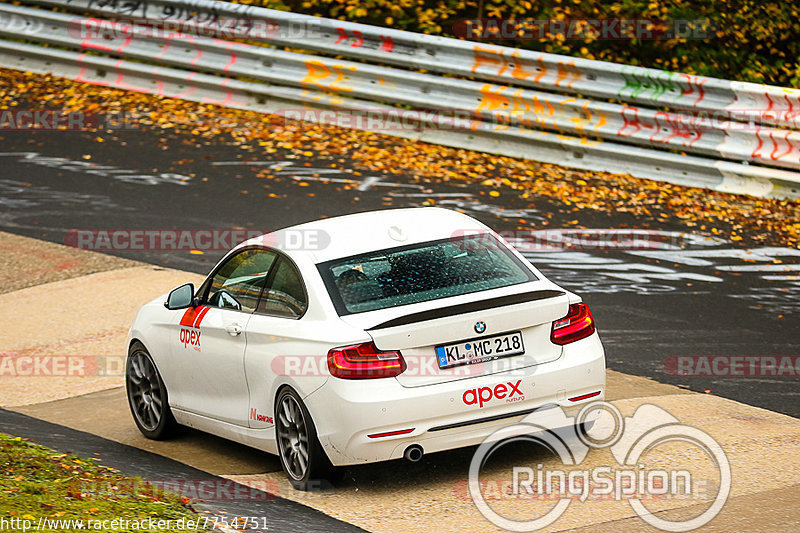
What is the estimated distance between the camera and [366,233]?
7.67 metres

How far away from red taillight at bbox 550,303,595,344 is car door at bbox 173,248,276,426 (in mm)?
1820

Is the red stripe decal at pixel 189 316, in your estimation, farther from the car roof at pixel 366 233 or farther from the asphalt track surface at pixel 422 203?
the asphalt track surface at pixel 422 203

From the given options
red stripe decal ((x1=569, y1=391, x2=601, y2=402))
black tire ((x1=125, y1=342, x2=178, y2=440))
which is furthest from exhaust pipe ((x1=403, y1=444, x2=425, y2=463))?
black tire ((x1=125, y1=342, x2=178, y2=440))

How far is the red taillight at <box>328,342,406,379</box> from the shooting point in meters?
6.79

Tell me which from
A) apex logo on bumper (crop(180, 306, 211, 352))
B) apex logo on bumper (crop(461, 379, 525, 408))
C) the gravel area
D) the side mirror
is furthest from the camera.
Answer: the gravel area

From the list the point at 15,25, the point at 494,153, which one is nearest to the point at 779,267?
the point at 494,153

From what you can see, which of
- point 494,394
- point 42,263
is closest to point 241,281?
point 494,394

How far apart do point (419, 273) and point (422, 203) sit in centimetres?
632

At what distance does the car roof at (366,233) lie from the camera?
752 cm

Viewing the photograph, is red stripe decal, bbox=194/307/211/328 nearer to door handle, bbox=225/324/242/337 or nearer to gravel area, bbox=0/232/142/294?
door handle, bbox=225/324/242/337

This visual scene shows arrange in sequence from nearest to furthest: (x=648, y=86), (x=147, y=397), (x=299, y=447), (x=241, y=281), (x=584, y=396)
→ (x=299, y=447) < (x=584, y=396) < (x=241, y=281) < (x=147, y=397) < (x=648, y=86)

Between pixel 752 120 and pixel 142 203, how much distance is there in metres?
6.84

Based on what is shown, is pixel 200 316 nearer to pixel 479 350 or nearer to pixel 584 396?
pixel 479 350

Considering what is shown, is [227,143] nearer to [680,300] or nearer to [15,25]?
[15,25]
